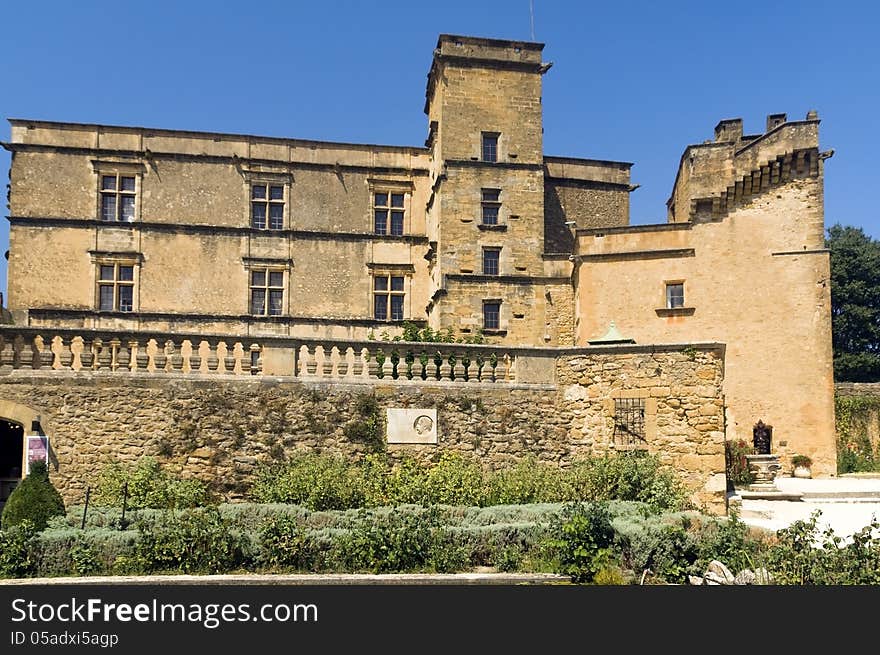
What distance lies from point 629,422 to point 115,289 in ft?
67.2

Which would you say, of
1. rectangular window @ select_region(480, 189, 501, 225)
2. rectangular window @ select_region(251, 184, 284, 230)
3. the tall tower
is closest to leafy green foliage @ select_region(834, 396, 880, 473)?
the tall tower

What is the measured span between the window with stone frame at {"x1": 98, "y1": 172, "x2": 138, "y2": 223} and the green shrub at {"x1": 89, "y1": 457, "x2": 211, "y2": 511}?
57.4ft

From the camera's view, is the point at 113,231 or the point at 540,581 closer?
the point at 540,581

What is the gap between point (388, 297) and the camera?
29.9 meters

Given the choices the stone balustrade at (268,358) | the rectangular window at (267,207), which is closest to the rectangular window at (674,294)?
the stone balustrade at (268,358)

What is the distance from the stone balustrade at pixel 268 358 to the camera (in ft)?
44.1

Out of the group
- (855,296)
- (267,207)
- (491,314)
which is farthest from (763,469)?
(855,296)

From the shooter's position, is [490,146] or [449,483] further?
[490,146]

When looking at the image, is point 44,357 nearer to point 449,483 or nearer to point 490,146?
point 449,483

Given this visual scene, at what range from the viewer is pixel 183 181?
28.9 metres
